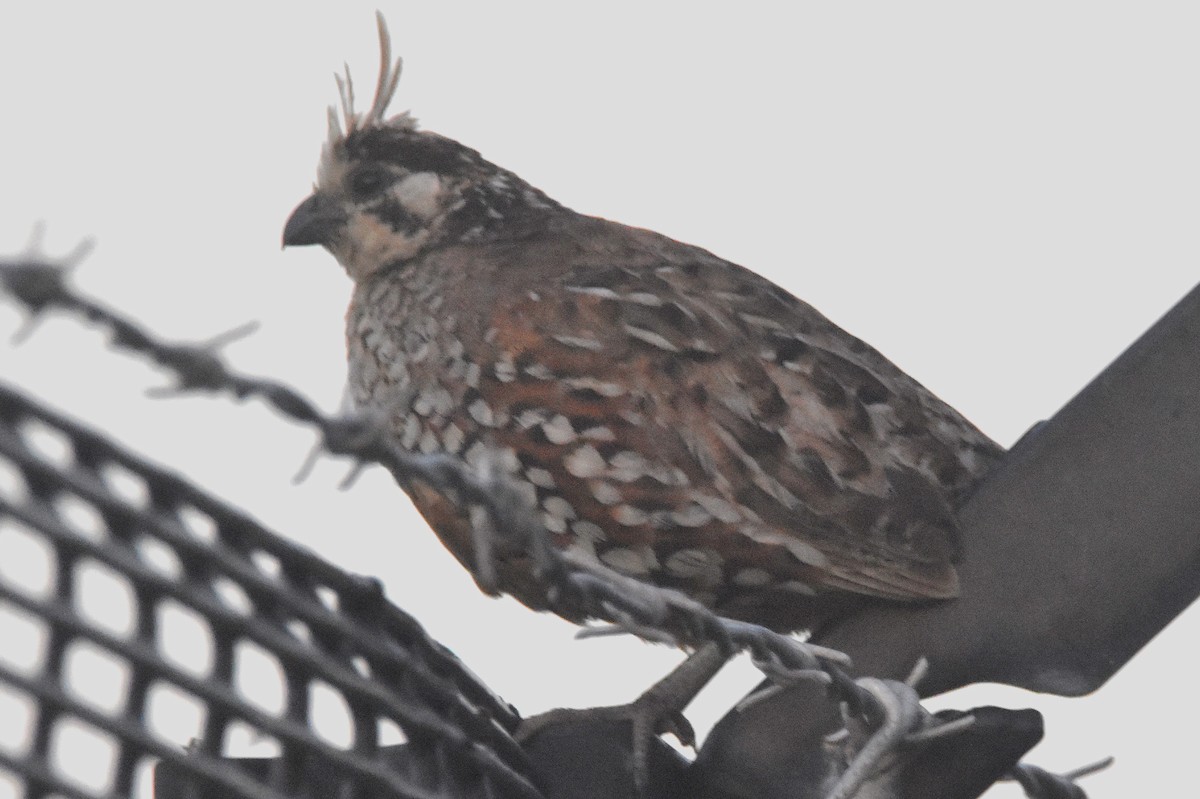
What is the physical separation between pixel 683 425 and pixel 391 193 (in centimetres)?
176

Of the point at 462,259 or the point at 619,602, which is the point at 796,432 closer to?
the point at 462,259

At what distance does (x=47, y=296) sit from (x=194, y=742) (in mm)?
734

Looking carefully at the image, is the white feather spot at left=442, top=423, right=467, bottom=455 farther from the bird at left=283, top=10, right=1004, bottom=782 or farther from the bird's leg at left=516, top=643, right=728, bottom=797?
the bird's leg at left=516, top=643, right=728, bottom=797

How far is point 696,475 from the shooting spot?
395 centimetres

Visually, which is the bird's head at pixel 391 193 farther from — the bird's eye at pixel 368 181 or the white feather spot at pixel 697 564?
the white feather spot at pixel 697 564

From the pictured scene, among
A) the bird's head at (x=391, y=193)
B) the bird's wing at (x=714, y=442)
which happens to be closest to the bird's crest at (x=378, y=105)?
the bird's head at (x=391, y=193)

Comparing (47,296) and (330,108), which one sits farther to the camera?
(330,108)

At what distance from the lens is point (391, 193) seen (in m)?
5.42

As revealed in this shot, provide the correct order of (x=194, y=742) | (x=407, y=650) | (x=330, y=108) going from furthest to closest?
(x=330, y=108) < (x=407, y=650) < (x=194, y=742)

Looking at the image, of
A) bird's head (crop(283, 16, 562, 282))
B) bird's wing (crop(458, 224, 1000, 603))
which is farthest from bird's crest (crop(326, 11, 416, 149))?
bird's wing (crop(458, 224, 1000, 603))

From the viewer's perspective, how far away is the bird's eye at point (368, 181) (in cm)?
546

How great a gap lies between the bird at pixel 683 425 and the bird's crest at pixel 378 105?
38.9 inches

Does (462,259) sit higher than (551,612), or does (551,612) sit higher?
(462,259)

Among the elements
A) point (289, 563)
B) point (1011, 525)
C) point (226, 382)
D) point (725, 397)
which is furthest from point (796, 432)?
point (226, 382)
